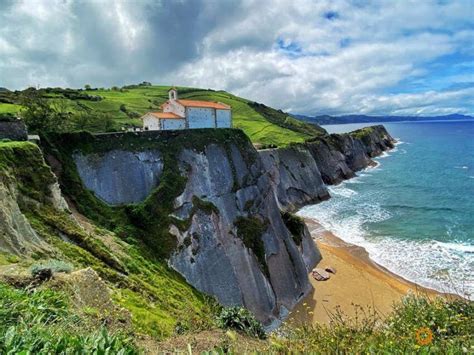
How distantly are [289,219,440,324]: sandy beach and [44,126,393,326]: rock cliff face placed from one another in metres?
1.72

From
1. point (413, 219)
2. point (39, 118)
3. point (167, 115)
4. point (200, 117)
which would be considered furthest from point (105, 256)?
point (413, 219)

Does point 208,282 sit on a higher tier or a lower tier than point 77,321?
lower

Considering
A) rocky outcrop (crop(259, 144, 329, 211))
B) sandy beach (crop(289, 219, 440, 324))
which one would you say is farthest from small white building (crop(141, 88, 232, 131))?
sandy beach (crop(289, 219, 440, 324))

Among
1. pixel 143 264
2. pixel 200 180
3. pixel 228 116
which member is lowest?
pixel 143 264

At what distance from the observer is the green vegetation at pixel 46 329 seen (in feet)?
21.7

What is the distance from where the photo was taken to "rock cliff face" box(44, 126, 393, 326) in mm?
30219

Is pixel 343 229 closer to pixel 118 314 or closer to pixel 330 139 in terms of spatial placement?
pixel 118 314

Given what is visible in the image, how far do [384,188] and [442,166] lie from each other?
112 ft

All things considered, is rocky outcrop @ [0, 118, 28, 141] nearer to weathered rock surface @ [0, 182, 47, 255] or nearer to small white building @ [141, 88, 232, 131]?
weathered rock surface @ [0, 182, 47, 255]

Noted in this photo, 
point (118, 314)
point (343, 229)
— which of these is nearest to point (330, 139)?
point (343, 229)

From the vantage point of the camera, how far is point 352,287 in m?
36.1

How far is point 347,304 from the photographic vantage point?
32.9 meters

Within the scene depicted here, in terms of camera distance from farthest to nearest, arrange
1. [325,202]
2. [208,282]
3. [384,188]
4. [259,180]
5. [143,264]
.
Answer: [384,188] < [325,202] < [259,180] < [208,282] < [143,264]

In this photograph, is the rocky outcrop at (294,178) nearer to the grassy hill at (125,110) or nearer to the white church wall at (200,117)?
the white church wall at (200,117)
